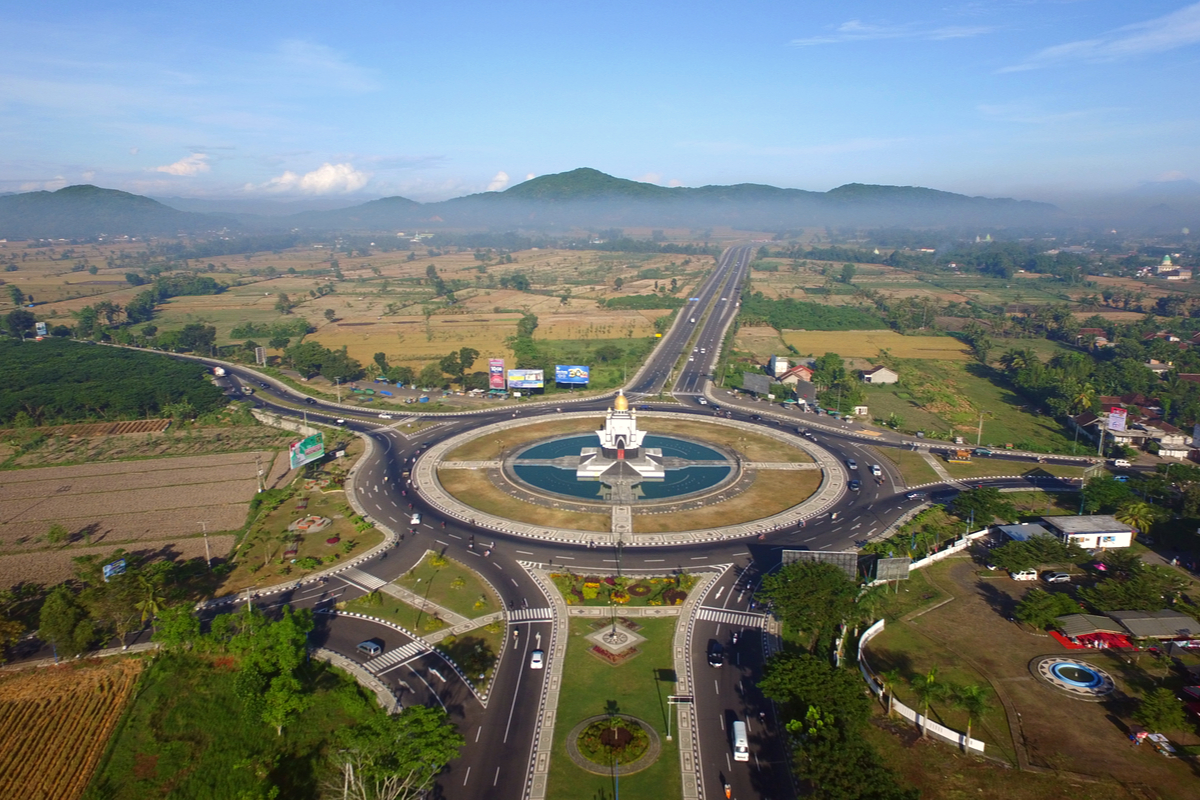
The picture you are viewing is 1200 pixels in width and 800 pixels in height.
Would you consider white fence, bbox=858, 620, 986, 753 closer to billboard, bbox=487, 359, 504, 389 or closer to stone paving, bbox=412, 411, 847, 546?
stone paving, bbox=412, 411, 847, 546

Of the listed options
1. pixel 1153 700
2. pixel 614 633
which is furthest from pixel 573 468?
pixel 1153 700

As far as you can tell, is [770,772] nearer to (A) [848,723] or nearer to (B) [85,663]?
(A) [848,723]

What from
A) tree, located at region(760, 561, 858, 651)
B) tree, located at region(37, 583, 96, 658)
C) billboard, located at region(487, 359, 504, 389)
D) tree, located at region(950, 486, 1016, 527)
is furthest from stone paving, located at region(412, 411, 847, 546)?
tree, located at region(37, 583, 96, 658)

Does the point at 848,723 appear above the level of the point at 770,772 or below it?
above

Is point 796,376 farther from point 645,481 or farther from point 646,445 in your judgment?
point 645,481

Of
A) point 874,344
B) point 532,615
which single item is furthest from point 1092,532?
point 874,344
